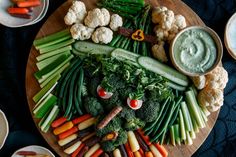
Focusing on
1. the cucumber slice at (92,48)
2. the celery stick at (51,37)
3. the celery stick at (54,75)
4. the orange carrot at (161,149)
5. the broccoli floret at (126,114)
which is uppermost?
the celery stick at (51,37)

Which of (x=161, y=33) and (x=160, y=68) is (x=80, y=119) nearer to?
(x=160, y=68)

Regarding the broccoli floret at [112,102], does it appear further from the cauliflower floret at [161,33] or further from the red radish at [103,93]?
the cauliflower floret at [161,33]

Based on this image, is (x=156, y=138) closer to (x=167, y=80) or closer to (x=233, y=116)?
(x=167, y=80)

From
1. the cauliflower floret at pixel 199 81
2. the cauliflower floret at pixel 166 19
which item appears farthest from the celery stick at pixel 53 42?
the cauliflower floret at pixel 199 81

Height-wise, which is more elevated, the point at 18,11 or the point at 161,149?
the point at 18,11

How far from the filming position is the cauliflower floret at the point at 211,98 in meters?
2.92

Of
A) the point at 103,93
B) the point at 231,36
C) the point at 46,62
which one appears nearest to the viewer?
the point at 103,93

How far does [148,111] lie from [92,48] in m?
0.52

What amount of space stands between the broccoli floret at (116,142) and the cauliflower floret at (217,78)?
0.61 m

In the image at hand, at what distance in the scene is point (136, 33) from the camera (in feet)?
9.65

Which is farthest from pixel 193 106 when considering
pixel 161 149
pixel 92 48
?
pixel 92 48

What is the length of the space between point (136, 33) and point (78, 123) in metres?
0.66

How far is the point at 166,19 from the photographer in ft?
9.44

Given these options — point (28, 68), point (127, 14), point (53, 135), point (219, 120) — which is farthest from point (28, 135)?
point (219, 120)
